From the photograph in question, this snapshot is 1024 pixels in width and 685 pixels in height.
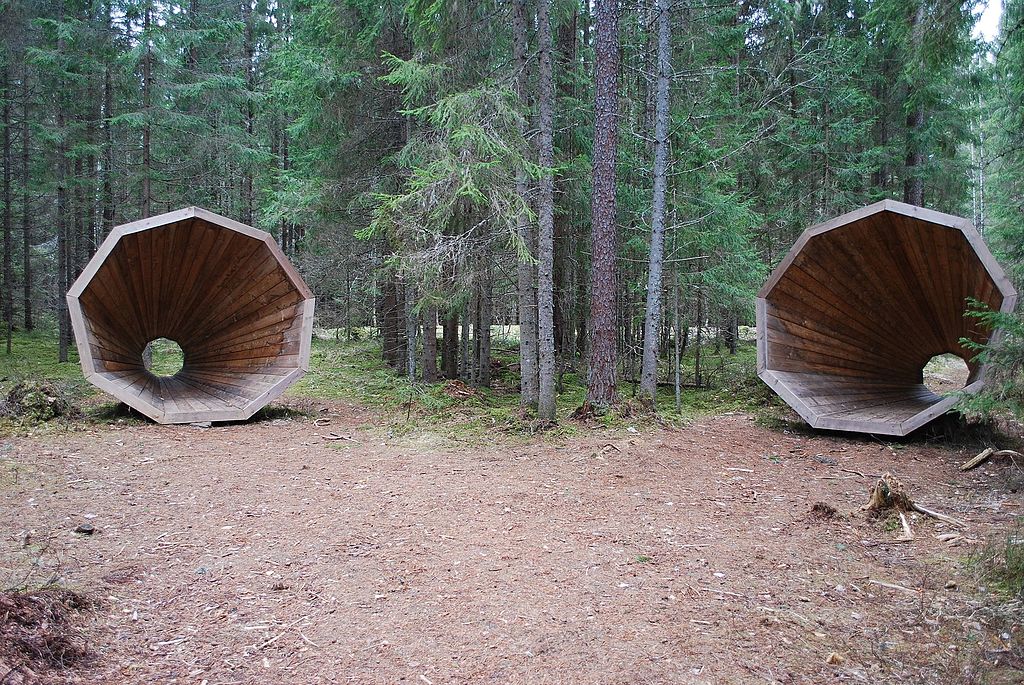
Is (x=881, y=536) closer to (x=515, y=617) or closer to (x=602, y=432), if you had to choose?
(x=515, y=617)

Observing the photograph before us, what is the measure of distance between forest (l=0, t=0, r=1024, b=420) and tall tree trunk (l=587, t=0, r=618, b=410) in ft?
0.11

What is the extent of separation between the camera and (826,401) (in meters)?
9.62

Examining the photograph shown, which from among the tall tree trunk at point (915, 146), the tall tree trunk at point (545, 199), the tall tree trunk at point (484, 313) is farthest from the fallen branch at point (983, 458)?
the tall tree trunk at point (915, 146)

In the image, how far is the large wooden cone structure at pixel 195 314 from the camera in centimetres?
934

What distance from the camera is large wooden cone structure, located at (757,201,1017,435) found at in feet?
28.0

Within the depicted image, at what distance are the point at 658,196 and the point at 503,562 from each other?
6.70 metres

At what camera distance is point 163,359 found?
685 inches

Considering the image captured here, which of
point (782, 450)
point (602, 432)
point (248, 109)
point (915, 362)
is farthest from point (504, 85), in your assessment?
point (248, 109)

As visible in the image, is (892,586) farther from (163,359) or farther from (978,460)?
(163,359)

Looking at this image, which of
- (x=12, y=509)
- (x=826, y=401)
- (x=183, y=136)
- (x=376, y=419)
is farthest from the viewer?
(x=183, y=136)

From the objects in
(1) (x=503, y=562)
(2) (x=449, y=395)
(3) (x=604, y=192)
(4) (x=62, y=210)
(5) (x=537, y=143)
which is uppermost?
(4) (x=62, y=210)

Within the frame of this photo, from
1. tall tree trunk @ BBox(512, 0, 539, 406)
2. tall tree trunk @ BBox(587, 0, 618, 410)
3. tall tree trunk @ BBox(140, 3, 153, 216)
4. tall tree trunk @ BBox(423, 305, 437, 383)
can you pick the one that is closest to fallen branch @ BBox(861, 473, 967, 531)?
tall tree trunk @ BBox(587, 0, 618, 410)

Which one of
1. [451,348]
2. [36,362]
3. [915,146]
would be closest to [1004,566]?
[451,348]

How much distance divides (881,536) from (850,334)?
249 inches
